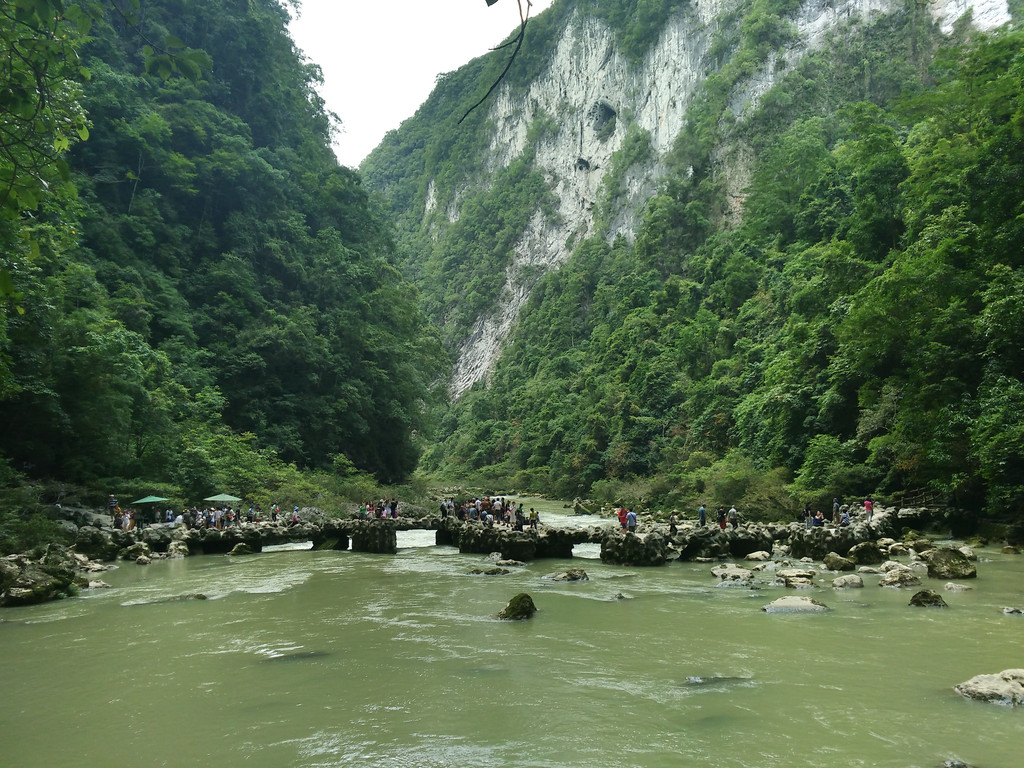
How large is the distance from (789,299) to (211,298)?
26210 mm

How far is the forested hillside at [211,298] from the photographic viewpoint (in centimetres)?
1706

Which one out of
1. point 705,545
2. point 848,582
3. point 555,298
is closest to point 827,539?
point 705,545

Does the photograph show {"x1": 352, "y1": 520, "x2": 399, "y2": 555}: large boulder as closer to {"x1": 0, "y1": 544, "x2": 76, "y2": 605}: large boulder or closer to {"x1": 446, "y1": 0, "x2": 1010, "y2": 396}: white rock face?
{"x1": 0, "y1": 544, "x2": 76, "y2": 605}: large boulder

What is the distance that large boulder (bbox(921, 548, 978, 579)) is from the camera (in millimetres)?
10180

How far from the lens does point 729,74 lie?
163ft

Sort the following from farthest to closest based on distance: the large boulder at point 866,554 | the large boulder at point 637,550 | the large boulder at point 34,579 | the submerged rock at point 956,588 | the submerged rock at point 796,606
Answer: the large boulder at point 637,550, the large boulder at point 866,554, the large boulder at point 34,579, the submerged rock at point 956,588, the submerged rock at point 796,606

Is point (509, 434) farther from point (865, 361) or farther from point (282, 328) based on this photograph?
point (865, 361)

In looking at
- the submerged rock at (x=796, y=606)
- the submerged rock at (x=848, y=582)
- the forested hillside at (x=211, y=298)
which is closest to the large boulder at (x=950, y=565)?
the submerged rock at (x=848, y=582)

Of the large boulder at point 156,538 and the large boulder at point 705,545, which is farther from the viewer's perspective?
the large boulder at point 156,538

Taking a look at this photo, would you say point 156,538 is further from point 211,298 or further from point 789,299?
point 789,299

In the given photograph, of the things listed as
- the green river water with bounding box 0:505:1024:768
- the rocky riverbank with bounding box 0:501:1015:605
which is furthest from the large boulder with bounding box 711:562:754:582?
the green river water with bounding box 0:505:1024:768

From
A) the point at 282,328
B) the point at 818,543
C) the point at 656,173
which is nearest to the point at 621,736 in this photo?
the point at 818,543

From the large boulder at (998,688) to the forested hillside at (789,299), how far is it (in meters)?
9.08

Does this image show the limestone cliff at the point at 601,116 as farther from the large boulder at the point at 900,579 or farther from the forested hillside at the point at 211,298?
the large boulder at the point at 900,579
